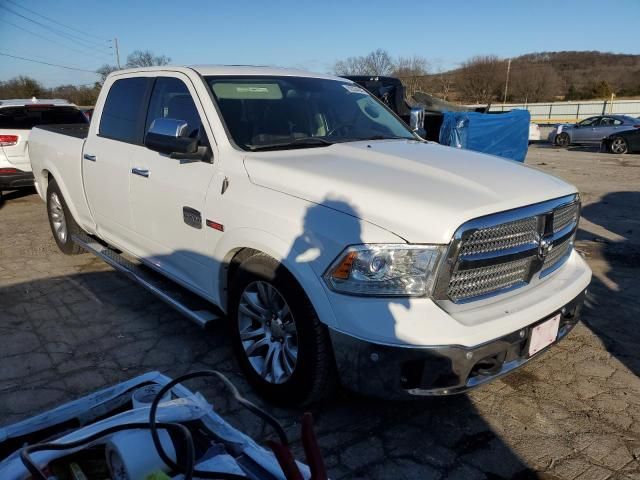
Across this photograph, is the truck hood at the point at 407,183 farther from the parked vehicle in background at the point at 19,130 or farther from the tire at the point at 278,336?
the parked vehicle in background at the point at 19,130

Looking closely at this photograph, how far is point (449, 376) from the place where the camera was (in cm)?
240

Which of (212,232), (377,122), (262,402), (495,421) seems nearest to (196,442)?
(262,402)

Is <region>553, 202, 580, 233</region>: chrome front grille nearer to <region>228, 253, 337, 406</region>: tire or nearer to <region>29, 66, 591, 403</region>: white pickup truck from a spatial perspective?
<region>29, 66, 591, 403</region>: white pickup truck

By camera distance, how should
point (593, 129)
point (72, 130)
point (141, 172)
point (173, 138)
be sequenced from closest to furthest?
1. point (173, 138)
2. point (141, 172)
3. point (72, 130)
4. point (593, 129)

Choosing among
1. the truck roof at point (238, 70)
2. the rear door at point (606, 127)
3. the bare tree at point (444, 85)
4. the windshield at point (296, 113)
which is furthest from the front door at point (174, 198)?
the bare tree at point (444, 85)

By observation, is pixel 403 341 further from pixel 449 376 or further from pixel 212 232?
pixel 212 232

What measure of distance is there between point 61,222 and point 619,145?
2200 centimetres

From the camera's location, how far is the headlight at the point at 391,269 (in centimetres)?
237

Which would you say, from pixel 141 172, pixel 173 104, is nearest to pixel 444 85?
pixel 173 104

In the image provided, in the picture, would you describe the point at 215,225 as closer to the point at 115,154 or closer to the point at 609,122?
the point at 115,154

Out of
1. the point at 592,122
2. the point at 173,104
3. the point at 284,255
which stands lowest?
the point at 592,122

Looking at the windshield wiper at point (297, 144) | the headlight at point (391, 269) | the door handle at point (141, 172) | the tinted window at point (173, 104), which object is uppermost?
the tinted window at point (173, 104)

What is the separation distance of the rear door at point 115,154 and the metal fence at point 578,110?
1643 inches

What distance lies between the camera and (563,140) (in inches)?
1037
